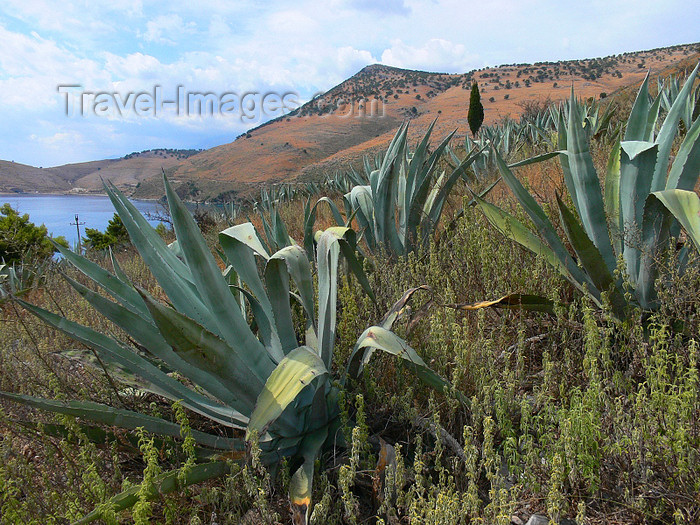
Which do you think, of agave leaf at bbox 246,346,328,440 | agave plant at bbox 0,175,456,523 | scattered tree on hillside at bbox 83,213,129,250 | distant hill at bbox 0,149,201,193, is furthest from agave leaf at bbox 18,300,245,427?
distant hill at bbox 0,149,201,193

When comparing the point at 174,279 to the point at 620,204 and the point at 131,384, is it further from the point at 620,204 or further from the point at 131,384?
the point at 620,204

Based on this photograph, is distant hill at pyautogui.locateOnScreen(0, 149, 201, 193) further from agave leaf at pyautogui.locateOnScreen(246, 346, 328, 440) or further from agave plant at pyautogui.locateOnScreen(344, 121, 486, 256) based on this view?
agave leaf at pyautogui.locateOnScreen(246, 346, 328, 440)

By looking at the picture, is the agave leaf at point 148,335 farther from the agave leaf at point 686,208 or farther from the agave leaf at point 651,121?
the agave leaf at point 651,121

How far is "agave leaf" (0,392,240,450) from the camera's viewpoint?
54.4 inches

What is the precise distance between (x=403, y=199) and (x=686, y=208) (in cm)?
204

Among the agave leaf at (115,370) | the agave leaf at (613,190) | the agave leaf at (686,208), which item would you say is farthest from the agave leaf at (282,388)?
the agave leaf at (613,190)

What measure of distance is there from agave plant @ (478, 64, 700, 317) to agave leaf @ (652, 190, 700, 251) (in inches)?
9.0

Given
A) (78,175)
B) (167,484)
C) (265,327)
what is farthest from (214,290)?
(78,175)

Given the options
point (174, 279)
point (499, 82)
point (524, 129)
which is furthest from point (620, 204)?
point (499, 82)

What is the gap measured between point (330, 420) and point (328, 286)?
0.56 meters

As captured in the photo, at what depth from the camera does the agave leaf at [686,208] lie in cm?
154

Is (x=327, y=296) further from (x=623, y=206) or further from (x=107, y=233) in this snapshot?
(x=107, y=233)

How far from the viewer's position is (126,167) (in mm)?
89812

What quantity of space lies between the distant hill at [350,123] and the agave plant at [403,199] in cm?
3915
